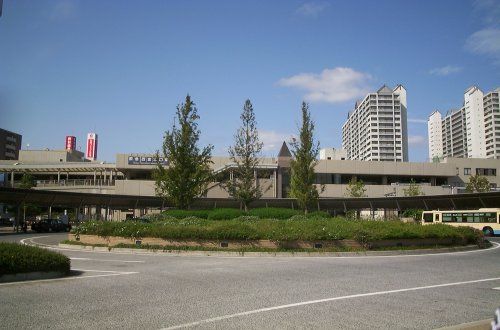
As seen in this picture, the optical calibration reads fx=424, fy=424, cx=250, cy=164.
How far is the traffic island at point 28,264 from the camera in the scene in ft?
35.6

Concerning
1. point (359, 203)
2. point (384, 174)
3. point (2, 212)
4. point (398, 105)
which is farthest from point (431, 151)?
point (2, 212)

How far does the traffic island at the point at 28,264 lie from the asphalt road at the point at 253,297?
0.58 meters

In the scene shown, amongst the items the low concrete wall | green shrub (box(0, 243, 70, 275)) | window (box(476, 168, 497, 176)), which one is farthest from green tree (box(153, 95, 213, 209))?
window (box(476, 168, 497, 176))

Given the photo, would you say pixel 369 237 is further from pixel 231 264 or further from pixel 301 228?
pixel 231 264

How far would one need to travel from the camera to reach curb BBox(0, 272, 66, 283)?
1080 cm

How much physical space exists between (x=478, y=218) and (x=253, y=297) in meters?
40.3

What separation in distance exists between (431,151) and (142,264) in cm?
19637

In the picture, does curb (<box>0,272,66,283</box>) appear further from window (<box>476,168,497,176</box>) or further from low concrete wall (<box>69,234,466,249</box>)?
window (<box>476,168,497,176</box>)

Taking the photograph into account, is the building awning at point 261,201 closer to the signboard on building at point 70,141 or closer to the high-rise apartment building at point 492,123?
the signboard on building at point 70,141

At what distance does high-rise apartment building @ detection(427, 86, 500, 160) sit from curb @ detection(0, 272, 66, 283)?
132787 mm

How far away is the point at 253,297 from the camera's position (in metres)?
9.09

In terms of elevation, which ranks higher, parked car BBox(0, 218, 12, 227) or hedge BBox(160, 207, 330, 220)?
hedge BBox(160, 207, 330, 220)

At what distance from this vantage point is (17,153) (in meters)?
100

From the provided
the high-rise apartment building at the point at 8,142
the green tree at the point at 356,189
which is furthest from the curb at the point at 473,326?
the green tree at the point at 356,189
